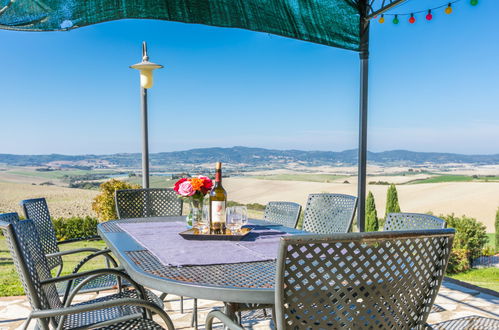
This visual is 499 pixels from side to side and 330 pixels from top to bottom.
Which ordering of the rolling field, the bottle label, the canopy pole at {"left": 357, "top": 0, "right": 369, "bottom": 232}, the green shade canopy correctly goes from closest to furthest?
the bottle label → the green shade canopy → the canopy pole at {"left": 357, "top": 0, "right": 369, "bottom": 232} → the rolling field

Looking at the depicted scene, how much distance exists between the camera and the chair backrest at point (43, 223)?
2596 mm

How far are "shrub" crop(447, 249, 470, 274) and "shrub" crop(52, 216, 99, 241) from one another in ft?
22.3

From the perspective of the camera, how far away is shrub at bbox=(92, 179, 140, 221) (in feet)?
18.6

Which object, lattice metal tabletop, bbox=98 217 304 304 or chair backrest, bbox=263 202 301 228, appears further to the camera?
chair backrest, bbox=263 202 301 228

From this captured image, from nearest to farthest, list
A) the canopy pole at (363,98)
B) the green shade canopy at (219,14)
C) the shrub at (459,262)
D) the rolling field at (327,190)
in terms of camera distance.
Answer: the green shade canopy at (219,14) < the canopy pole at (363,98) < the rolling field at (327,190) < the shrub at (459,262)

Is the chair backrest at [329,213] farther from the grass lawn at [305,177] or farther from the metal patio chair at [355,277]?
the grass lawn at [305,177]

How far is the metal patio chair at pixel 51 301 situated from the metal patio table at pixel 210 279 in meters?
0.14

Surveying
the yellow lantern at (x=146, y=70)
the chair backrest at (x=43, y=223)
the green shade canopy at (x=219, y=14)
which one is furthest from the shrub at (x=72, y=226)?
the green shade canopy at (x=219, y=14)

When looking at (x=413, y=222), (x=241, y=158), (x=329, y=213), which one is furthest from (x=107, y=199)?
(x=413, y=222)

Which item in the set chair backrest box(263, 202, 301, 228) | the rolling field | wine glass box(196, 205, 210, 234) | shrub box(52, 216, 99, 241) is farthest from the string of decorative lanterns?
shrub box(52, 216, 99, 241)

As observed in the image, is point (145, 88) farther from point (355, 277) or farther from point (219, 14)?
point (355, 277)

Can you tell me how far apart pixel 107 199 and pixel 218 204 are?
12.2 feet

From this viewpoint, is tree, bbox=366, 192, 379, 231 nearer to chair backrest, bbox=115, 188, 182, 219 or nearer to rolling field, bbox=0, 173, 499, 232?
rolling field, bbox=0, 173, 499, 232

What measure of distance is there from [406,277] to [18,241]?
4.32 feet
